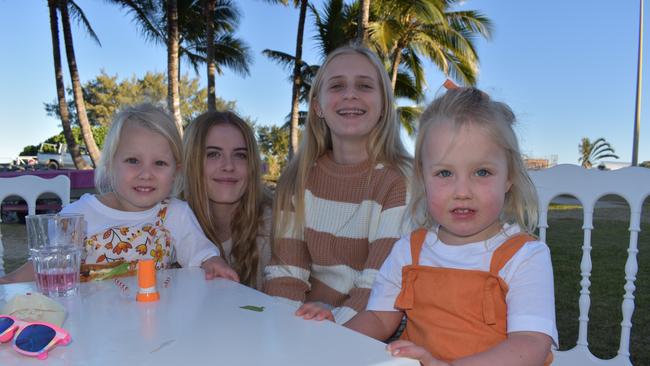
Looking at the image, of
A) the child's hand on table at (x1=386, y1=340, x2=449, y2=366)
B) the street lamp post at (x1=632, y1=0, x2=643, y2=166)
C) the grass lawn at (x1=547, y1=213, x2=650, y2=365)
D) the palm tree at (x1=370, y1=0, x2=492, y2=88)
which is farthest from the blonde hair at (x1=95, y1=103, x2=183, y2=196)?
the street lamp post at (x1=632, y1=0, x2=643, y2=166)

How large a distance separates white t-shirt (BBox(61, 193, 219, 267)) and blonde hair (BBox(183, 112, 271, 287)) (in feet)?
0.91

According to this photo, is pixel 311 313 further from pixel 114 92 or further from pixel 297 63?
pixel 114 92

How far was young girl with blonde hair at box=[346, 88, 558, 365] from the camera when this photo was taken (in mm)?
1354

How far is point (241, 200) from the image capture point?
2703 mm

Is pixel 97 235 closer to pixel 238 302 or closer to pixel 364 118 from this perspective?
pixel 238 302

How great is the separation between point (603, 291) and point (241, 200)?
4.68m

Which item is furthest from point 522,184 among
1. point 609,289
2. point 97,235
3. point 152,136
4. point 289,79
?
point 289,79

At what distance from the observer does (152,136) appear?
2.16 meters

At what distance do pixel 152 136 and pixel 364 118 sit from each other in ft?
3.10

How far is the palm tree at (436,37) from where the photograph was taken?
1633 centimetres

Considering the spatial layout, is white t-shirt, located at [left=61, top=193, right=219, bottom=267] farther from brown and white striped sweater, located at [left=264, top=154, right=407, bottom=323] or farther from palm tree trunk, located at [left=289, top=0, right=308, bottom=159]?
palm tree trunk, located at [left=289, top=0, right=308, bottom=159]

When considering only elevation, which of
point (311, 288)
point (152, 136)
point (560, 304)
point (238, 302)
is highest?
point (152, 136)

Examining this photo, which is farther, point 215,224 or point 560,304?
point 560,304

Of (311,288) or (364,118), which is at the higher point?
(364,118)
